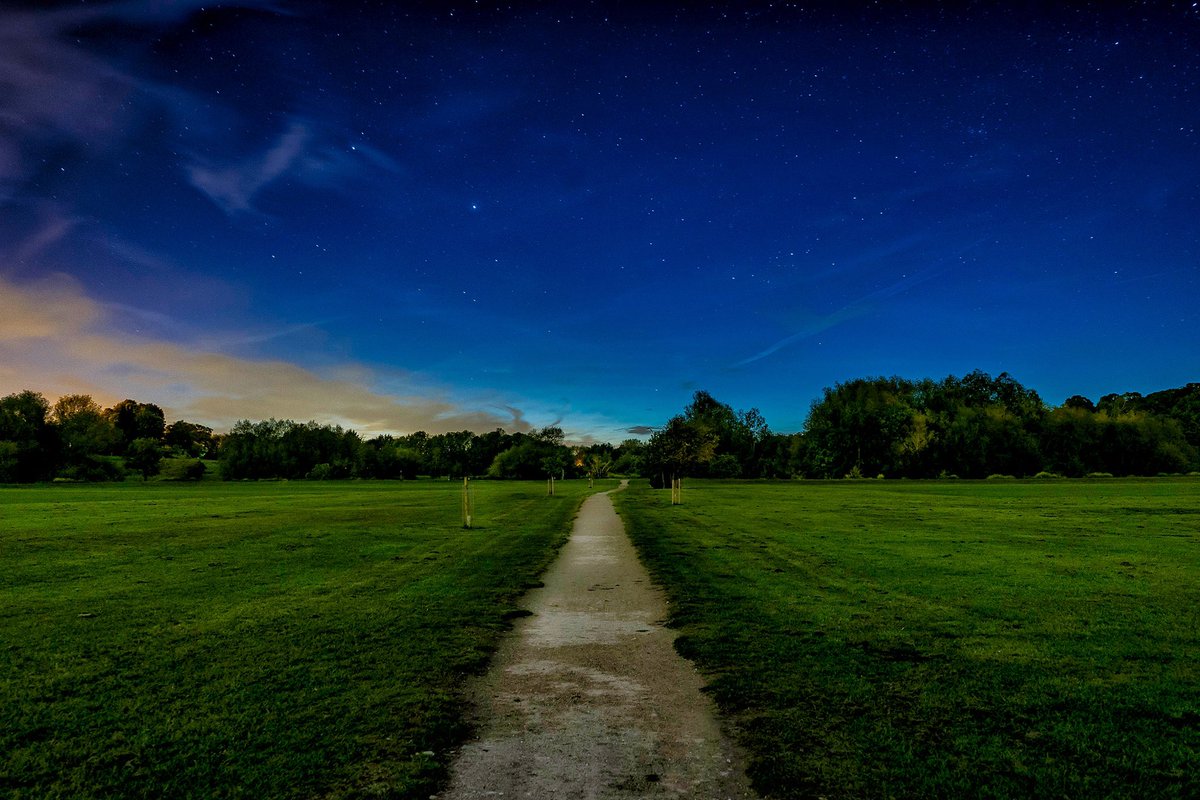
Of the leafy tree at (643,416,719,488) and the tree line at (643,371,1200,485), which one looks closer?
the leafy tree at (643,416,719,488)

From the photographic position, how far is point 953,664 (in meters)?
7.29

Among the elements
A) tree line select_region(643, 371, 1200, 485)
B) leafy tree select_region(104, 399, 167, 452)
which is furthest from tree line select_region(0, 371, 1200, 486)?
leafy tree select_region(104, 399, 167, 452)

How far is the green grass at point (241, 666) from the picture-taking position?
4.81 m

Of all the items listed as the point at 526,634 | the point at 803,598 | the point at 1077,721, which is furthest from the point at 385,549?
the point at 1077,721

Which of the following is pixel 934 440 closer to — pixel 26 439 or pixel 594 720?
pixel 594 720

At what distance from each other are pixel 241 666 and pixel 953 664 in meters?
8.66

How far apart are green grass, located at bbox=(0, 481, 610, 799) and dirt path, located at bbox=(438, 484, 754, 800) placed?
454mm

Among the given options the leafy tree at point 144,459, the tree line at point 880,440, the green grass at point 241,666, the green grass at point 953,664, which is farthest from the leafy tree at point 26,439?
the green grass at point 953,664

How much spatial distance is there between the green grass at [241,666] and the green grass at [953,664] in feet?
10.4

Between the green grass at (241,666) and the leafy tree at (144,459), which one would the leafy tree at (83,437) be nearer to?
the leafy tree at (144,459)

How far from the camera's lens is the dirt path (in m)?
4.52

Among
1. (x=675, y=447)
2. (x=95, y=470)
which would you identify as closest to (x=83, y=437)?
(x=95, y=470)

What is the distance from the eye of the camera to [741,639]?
8.34 m

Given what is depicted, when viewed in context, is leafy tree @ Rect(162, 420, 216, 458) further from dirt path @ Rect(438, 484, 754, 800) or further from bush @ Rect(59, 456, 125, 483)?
dirt path @ Rect(438, 484, 754, 800)
